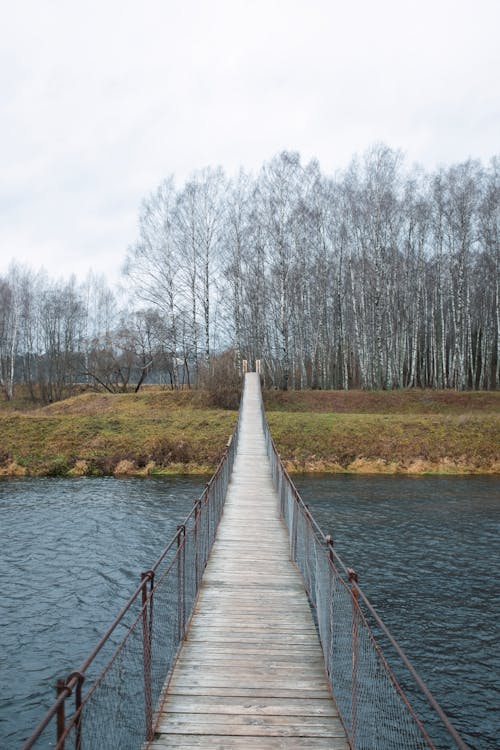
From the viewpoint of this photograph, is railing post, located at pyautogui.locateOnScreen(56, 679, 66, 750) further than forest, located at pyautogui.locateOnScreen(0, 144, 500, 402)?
No

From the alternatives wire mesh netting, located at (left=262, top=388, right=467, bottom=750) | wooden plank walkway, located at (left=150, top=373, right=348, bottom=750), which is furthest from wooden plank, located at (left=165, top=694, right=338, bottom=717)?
wire mesh netting, located at (left=262, top=388, right=467, bottom=750)

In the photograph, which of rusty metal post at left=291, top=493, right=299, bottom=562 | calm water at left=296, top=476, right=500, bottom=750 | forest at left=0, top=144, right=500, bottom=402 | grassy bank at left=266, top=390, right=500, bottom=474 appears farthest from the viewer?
forest at left=0, top=144, right=500, bottom=402

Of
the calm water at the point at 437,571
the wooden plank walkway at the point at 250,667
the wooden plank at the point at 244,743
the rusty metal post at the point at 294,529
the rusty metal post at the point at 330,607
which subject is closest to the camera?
the wooden plank at the point at 244,743

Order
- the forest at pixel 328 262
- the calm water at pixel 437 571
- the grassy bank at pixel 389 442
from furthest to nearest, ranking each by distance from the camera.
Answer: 1. the forest at pixel 328 262
2. the grassy bank at pixel 389 442
3. the calm water at pixel 437 571

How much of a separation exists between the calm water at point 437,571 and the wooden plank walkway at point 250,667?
5.45ft

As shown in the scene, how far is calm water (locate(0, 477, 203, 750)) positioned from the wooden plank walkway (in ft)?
5.86

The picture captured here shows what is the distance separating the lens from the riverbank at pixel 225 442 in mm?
19984

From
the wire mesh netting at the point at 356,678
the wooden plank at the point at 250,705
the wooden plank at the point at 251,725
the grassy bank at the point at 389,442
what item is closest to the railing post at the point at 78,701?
the wooden plank at the point at 251,725

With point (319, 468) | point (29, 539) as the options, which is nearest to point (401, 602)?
point (29, 539)

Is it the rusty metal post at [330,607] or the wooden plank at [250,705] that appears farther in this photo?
the rusty metal post at [330,607]

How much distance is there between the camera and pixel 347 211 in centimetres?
3152

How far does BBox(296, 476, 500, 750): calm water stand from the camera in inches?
237

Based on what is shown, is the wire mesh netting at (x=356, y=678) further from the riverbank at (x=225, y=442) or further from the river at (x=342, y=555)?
the riverbank at (x=225, y=442)

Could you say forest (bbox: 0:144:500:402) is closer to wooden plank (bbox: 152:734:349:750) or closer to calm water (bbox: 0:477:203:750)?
calm water (bbox: 0:477:203:750)
